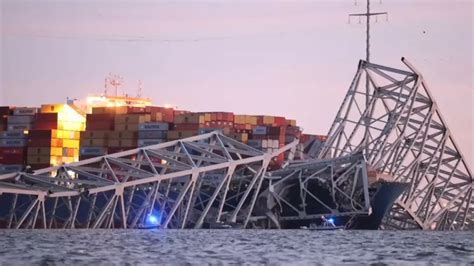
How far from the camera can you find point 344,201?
3848 inches

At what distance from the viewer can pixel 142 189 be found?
Answer: 101m

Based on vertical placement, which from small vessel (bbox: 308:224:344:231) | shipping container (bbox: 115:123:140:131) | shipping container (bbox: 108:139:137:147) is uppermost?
shipping container (bbox: 115:123:140:131)

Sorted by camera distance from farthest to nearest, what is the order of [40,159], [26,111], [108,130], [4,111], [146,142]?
[4,111], [26,111], [108,130], [146,142], [40,159]

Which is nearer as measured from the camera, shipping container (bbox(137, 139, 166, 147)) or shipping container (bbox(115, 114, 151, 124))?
shipping container (bbox(137, 139, 166, 147))

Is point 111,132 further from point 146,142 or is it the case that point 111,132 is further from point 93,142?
point 146,142

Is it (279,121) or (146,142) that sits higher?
(279,121)

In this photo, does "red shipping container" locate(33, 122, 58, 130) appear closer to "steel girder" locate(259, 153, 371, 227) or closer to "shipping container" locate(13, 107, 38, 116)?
"shipping container" locate(13, 107, 38, 116)

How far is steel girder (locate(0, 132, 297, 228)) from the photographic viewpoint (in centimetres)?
8244

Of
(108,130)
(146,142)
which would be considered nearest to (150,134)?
(146,142)

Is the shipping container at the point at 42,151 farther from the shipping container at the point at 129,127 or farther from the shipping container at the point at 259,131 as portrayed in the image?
the shipping container at the point at 259,131

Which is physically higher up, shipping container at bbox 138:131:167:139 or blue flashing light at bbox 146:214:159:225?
shipping container at bbox 138:131:167:139

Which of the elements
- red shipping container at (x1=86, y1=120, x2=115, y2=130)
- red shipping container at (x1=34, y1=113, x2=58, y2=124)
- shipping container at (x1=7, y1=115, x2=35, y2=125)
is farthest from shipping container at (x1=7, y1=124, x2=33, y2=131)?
red shipping container at (x1=86, y1=120, x2=115, y2=130)

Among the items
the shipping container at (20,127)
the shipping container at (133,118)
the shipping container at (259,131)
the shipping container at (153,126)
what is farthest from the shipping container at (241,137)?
the shipping container at (20,127)

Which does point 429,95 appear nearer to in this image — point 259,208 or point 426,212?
point 426,212
